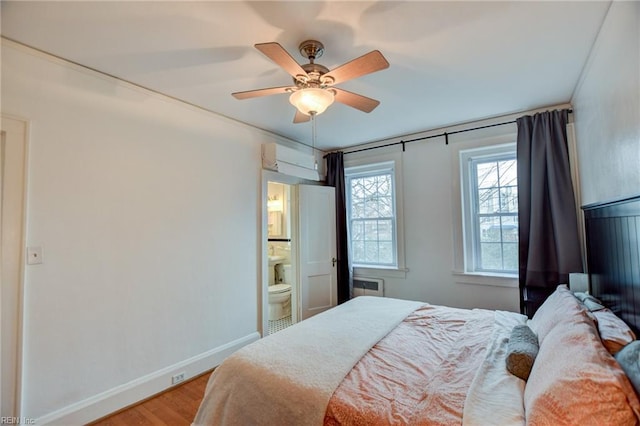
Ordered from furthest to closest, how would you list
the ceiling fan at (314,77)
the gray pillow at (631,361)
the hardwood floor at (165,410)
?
the hardwood floor at (165,410), the ceiling fan at (314,77), the gray pillow at (631,361)

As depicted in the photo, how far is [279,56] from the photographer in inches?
62.4

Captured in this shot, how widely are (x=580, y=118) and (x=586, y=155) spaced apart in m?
0.34

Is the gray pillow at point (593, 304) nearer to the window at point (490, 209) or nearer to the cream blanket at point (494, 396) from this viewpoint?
the cream blanket at point (494, 396)

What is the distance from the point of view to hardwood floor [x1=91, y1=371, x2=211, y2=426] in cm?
212

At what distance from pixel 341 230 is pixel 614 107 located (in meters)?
3.00

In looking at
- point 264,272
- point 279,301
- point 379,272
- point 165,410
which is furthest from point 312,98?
point 279,301

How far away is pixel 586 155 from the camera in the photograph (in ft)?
8.05

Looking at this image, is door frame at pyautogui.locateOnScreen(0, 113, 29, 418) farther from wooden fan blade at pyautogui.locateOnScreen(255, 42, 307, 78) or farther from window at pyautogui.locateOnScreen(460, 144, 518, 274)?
window at pyautogui.locateOnScreen(460, 144, 518, 274)

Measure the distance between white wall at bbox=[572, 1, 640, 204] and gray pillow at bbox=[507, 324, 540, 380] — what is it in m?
0.90

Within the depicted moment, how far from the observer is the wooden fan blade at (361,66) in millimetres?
1580

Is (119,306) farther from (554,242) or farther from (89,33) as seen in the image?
(554,242)

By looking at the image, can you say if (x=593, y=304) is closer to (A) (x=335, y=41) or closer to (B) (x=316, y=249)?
(A) (x=335, y=41)

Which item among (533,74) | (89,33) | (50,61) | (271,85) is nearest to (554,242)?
(533,74)

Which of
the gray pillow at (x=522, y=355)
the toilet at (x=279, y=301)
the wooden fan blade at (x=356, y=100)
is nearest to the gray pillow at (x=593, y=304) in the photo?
the gray pillow at (x=522, y=355)
